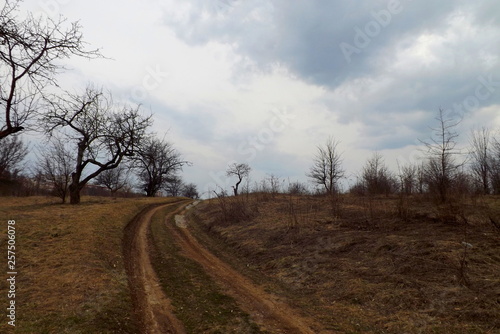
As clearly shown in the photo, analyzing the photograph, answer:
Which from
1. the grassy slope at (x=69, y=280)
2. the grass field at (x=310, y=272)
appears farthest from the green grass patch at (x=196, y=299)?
the grassy slope at (x=69, y=280)

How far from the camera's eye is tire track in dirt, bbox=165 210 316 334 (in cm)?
511

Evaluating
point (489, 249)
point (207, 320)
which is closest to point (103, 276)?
point (207, 320)

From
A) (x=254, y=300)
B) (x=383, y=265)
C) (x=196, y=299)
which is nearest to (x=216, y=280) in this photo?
(x=196, y=299)

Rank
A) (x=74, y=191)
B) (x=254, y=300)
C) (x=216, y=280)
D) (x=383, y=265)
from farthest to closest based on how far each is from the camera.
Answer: (x=74, y=191)
(x=216, y=280)
(x=383, y=265)
(x=254, y=300)

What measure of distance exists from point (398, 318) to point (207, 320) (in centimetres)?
360

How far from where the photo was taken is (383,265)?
7.23 m

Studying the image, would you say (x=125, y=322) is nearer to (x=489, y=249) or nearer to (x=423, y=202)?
(x=489, y=249)

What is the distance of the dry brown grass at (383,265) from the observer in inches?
200

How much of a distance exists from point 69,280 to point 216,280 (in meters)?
3.45

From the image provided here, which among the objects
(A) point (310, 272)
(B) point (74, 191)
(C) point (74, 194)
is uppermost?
(B) point (74, 191)

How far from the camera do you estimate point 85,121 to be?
64.9ft

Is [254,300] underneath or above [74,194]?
underneath

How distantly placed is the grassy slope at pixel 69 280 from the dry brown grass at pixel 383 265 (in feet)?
12.2

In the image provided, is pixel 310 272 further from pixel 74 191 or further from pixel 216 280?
pixel 74 191
